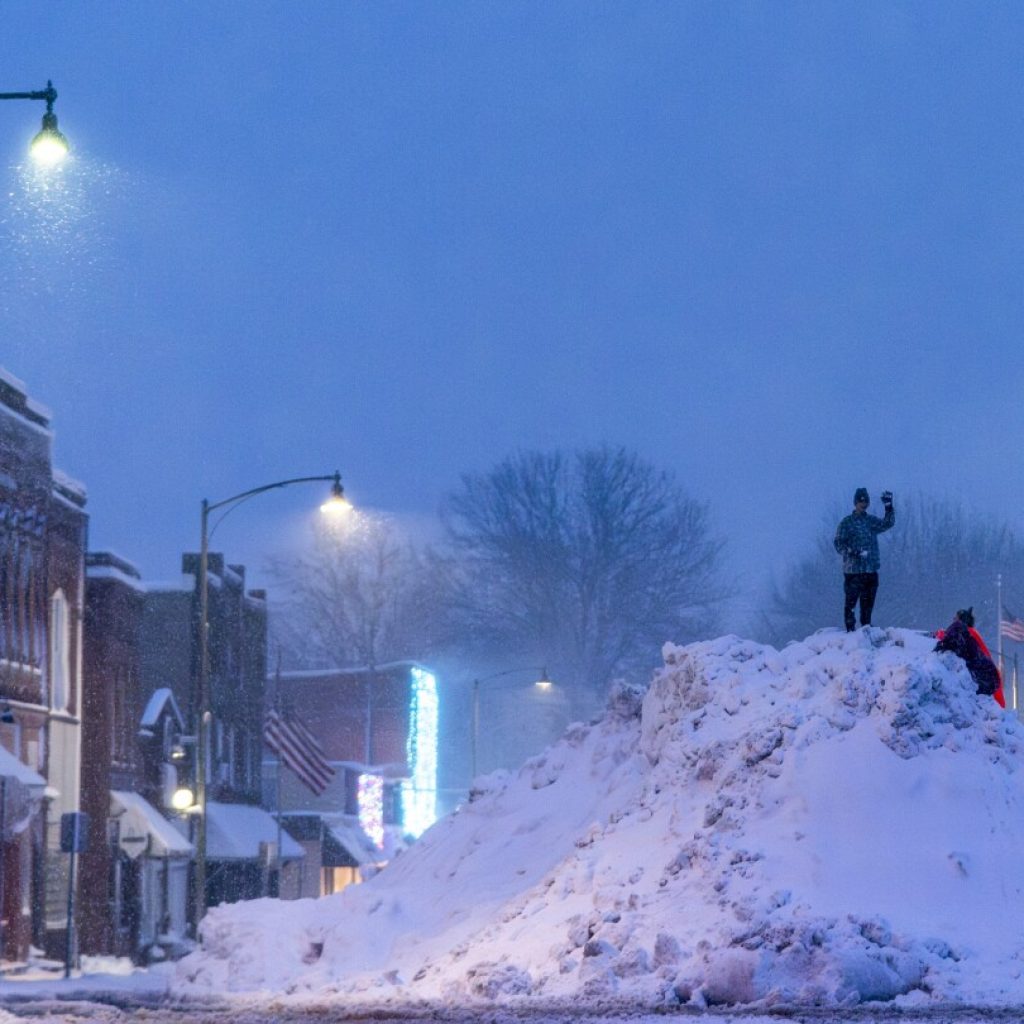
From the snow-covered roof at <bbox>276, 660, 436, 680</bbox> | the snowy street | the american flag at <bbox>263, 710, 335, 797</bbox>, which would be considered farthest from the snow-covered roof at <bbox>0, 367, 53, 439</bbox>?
the snow-covered roof at <bbox>276, 660, 436, 680</bbox>

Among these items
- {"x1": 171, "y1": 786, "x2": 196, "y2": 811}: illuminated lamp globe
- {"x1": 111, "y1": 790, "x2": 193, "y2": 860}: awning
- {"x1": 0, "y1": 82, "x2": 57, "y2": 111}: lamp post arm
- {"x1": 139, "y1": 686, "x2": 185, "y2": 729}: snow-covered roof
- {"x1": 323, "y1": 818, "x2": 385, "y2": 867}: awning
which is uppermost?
{"x1": 0, "y1": 82, "x2": 57, "y2": 111}: lamp post arm

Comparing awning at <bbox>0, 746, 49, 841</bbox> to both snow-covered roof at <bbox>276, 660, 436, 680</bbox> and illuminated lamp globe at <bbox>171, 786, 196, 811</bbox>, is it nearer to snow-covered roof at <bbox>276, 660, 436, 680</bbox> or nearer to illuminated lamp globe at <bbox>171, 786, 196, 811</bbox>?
illuminated lamp globe at <bbox>171, 786, 196, 811</bbox>

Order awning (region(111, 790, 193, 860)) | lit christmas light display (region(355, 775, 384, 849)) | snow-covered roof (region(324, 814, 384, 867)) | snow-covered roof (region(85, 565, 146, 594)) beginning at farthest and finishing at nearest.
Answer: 1. lit christmas light display (region(355, 775, 384, 849))
2. snow-covered roof (region(324, 814, 384, 867))
3. snow-covered roof (region(85, 565, 146, 594))
4. awning (region(111, 790, 193, 860))

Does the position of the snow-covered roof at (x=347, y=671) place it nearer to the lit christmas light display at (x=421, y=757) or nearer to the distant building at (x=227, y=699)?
the lit christmas light display at (x=421, y=757)

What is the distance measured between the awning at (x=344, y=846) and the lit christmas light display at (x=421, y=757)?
29.9ft

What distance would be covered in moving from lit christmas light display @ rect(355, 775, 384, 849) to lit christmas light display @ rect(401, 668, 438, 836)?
4556 millimetres

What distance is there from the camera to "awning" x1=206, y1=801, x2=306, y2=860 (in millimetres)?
45844

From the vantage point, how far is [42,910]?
111 feet

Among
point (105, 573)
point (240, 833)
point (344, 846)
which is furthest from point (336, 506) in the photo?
point (344, 846)

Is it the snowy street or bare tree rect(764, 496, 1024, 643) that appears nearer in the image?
the snowy street

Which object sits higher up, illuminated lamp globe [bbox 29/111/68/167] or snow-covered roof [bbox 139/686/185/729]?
illuminated lamp globe [bbox 29/111/68/167]

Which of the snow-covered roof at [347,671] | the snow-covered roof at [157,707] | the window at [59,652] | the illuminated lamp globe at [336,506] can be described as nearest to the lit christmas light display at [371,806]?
the snow-covered roof at [347,671]

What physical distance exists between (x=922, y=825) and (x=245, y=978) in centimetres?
645

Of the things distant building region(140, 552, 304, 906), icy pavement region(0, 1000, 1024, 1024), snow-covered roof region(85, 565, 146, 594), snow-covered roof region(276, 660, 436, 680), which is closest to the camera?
icy pavement region(0, 1000, 1024, 1024)
